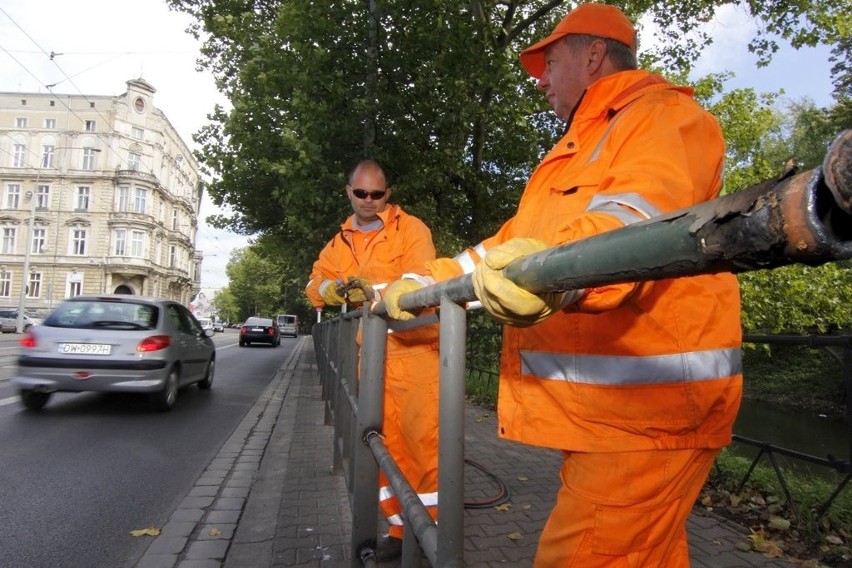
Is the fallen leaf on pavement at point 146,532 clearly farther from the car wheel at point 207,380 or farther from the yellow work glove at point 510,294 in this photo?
the car wheel at point 207,380

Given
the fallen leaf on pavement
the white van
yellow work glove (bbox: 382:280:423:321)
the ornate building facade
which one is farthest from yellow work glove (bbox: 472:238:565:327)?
the ornate building facade

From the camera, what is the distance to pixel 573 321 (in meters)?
1.37

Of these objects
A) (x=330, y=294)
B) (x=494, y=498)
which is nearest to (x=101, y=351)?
(x=330, y=294)

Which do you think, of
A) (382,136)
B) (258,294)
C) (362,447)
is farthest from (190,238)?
(362,447)

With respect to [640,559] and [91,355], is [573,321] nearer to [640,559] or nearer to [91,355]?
[640,559]

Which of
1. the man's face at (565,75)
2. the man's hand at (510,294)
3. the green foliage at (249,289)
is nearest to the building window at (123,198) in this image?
the green foliage at (249,289)

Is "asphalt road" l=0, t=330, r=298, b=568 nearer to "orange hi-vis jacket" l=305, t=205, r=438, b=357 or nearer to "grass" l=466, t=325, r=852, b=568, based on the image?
"orange hi-vis jacket" l=305, t=205, r=438, b=357

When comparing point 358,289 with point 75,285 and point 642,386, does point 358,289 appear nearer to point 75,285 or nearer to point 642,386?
point 642,386

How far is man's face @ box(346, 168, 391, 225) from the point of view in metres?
3.51

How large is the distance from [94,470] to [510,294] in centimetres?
494

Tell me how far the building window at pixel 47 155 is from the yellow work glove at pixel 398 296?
5855 cm

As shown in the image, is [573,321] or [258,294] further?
[258,294]

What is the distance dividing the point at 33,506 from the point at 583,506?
13.2 feet

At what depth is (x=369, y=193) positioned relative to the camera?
11.5ft
